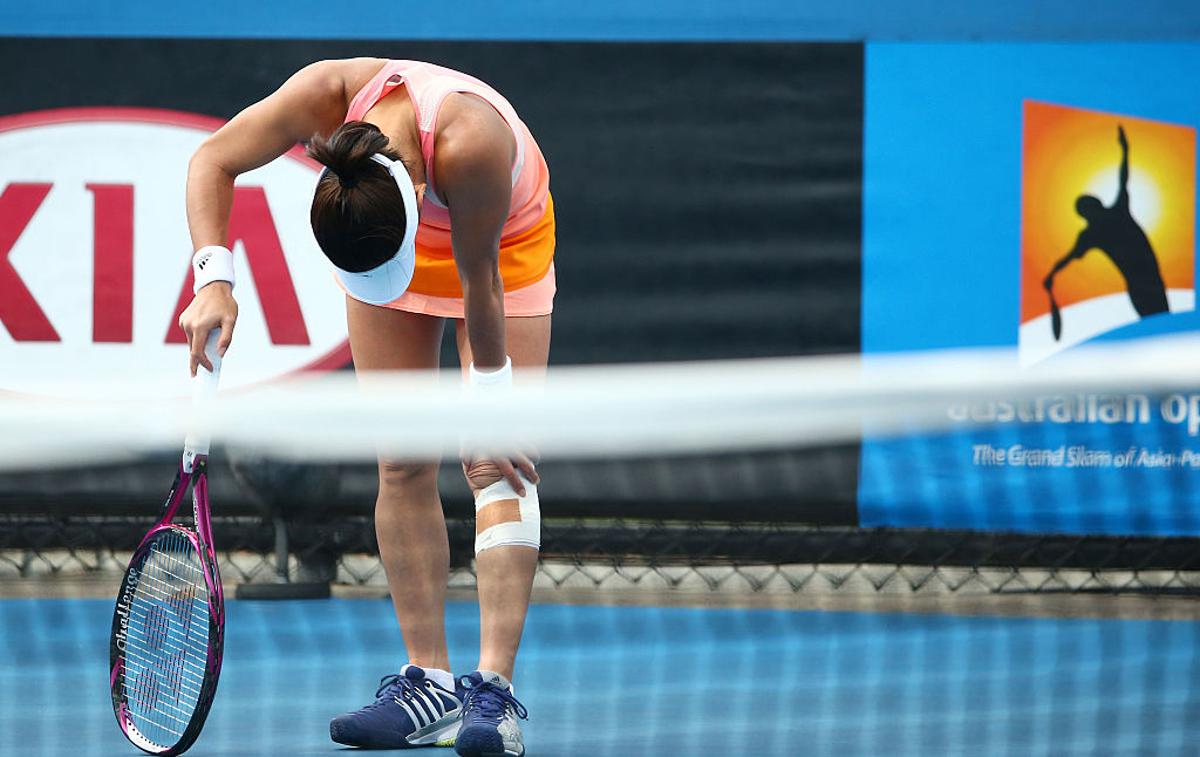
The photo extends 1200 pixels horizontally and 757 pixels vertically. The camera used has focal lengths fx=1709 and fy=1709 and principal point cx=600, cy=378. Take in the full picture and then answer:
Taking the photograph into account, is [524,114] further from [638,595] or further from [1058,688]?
[1058,688]

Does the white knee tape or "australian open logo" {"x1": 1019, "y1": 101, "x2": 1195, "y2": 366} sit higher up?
"australian open logo" {"x1": 1019, "y1": 101, "x2": 1195, "y2": 366}

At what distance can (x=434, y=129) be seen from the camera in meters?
2.35

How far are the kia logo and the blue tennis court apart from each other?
2.15 feet

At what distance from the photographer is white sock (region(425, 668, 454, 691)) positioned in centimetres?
264

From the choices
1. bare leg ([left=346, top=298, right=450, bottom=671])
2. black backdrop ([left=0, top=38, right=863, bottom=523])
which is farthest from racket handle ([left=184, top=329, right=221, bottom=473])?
black backdrop ([left=0, top=38, right=863, bottom=523])

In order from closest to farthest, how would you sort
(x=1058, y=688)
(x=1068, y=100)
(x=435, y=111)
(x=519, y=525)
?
(x=435, y=111)
(x=519, y=525)
(x=1058, y=688)
(x=1068, y=100)

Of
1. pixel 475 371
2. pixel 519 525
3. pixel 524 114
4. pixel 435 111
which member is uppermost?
pixel 524 114

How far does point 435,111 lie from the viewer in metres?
2.37

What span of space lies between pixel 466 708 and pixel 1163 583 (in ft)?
8.86

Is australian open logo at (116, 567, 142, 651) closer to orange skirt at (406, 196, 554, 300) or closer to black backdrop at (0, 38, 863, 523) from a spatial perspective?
orange skirt at (406, 196, 554, 300)

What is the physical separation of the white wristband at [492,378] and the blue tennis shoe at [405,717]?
49cm

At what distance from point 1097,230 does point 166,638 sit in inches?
110

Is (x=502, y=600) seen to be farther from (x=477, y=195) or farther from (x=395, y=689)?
(x=477, y=195)

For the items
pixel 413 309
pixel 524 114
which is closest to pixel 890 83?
pixel 524 114
